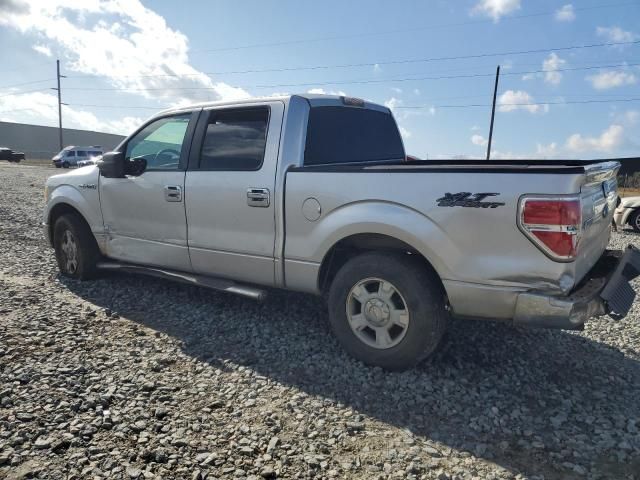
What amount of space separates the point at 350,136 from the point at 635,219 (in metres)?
9.01

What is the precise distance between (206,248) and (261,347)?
1.07 metres

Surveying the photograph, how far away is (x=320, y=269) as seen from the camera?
3.56 m

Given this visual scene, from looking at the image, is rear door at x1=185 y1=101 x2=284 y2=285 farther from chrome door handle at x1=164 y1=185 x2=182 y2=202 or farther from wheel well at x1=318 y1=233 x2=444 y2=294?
wheel well at x1=318 y1=233 x2=444 y2=294

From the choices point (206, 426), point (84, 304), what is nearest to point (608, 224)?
point (206, 426)

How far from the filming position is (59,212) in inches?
217

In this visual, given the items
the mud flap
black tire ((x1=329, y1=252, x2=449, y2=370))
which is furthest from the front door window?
the mud flap

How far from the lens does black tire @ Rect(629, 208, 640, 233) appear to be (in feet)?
33.3

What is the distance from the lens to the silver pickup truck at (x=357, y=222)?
8.92 feet

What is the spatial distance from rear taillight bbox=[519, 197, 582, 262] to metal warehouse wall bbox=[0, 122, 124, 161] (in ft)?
205

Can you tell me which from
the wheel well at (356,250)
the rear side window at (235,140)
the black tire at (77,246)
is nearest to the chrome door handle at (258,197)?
the rear side window at (235,140)

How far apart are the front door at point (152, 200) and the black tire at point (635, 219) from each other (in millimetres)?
10075

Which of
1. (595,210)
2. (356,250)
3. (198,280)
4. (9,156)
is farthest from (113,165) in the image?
(9,156)

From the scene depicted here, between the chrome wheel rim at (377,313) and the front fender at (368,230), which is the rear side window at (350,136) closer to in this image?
the front fender at (368,230)

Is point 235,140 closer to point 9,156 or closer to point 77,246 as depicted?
point 77,246
